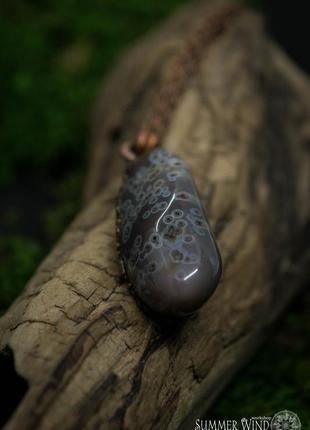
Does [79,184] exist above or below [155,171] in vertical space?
below

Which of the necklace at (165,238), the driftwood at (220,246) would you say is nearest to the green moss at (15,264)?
the driftwood at (220,246)

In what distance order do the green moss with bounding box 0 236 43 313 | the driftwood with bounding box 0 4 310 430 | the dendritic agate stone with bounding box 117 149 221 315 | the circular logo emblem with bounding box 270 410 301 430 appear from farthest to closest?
the green moss with bounding box 0 236 43 313 → the circular logo emblem with bounding box 270 410 301 430 → the dendritic agate stone with bounding box 117 149 221 315 → the driftwood with bounding box 0 4 310 430

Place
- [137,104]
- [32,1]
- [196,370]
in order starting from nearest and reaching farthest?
[196,370]
[137,104]
[32,1]

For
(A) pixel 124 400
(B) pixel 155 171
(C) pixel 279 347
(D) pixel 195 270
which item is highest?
(B) pixel 155 171

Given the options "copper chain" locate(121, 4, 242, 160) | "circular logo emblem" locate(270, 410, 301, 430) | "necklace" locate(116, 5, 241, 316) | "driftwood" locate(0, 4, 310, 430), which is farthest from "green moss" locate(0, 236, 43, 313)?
"circular logo emblem" locate(270, 410, 301, 430)

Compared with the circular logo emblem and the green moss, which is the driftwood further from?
the green moss

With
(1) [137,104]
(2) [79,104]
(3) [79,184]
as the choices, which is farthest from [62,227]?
(2) [79,104]

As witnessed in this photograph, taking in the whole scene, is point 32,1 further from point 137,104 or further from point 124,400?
point 124,400
